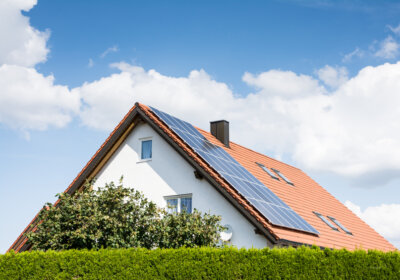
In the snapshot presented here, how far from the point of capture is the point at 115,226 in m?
16.5

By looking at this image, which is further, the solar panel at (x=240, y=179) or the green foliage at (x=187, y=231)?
the solar panel at (x=240, y=179)

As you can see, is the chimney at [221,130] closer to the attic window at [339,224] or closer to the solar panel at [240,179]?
the solar panel at [240,179]

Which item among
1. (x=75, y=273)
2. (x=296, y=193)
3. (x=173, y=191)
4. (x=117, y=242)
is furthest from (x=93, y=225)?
(x=296, y=193)

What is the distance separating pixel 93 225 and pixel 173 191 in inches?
174

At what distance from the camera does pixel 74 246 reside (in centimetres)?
1673

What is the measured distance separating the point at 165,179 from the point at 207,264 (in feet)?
24.8

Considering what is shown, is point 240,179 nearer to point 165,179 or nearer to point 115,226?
point 165,179

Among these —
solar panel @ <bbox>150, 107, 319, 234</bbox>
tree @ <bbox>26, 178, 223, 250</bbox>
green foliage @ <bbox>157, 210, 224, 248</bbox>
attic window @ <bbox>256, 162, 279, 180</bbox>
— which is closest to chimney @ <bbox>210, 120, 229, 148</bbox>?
solar panel @ <bbox>150, 107, 319, 234</bbox>

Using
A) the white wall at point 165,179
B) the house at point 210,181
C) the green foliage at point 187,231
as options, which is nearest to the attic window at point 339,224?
the house at point 210,181

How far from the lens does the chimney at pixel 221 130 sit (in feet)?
83.5

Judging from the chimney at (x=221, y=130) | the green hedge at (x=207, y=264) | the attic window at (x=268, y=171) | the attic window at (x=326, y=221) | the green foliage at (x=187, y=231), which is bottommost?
the green hedge at (x=207, y=264)

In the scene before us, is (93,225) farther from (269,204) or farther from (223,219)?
(269,204)

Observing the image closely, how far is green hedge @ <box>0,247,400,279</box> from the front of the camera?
39.8ft

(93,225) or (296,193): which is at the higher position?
(296,193)
